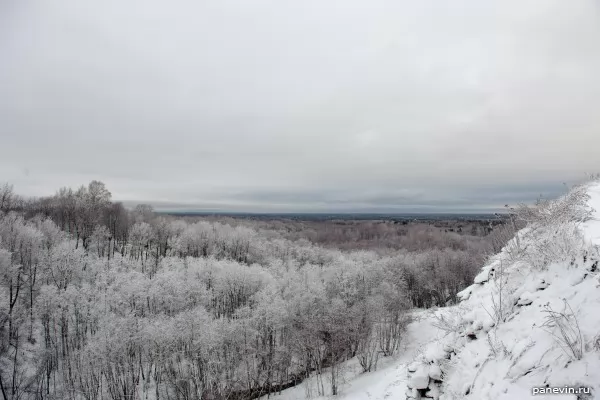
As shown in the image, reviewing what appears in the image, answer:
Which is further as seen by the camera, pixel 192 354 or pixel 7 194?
pixel 7 194

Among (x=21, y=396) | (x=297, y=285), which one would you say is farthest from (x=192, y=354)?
(x=297, y=285)

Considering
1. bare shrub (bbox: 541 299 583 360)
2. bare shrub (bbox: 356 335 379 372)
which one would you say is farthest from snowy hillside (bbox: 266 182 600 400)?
bare shrub (bbox: 356 335 379 372)

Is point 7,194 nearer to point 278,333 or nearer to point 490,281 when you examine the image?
point 278,333

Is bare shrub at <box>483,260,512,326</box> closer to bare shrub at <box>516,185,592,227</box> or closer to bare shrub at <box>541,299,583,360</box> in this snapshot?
bare shrub at <box>541,299,583,360</box>

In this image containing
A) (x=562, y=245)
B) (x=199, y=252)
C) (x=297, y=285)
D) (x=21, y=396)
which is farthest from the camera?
(x=199, y=252)

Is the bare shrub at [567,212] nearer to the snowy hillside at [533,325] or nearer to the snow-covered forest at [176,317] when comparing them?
the snowy hillside at [533,325]

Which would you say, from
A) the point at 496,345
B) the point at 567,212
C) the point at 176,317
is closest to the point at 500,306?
the point at 496,345

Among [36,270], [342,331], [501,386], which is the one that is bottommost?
[342,331]

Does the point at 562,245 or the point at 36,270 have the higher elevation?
the point at 562,245
